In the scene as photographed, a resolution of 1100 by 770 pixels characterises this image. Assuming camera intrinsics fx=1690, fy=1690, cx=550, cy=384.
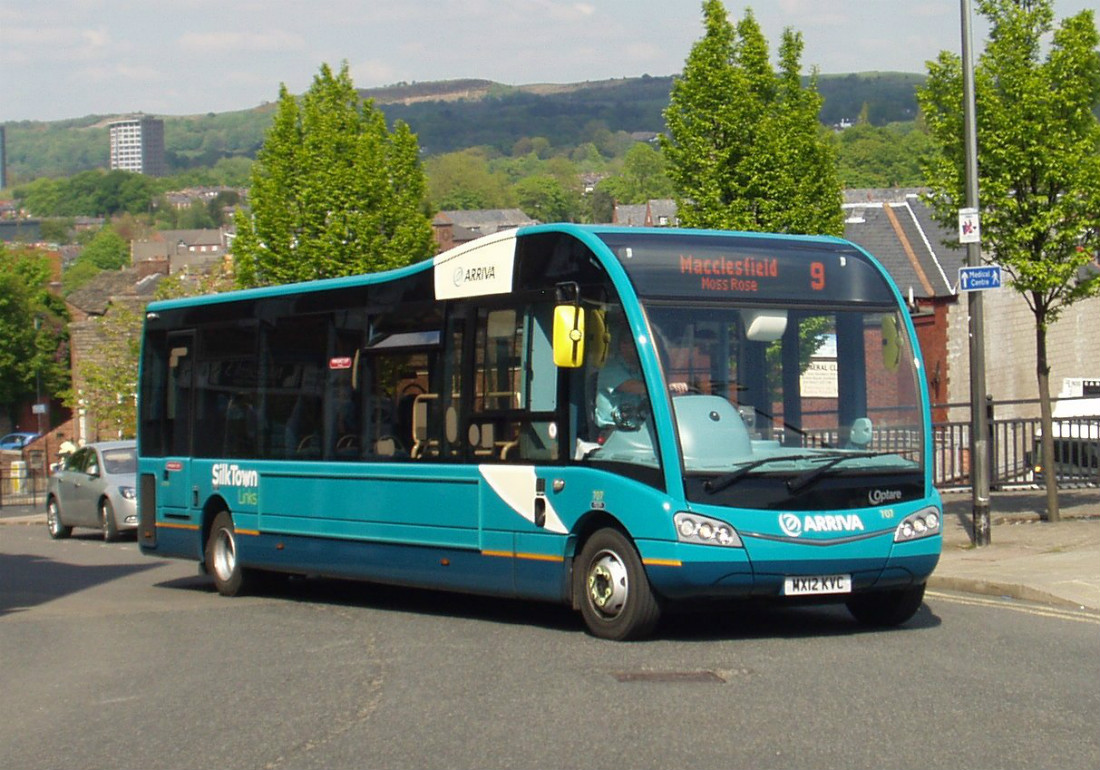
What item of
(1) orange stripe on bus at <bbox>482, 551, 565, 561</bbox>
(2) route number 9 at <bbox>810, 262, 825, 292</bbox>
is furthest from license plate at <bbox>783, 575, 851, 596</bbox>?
(2) route number 9 at <bbox>810, 262, 825, 292</bbox>

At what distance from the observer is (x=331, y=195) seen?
37500 mm

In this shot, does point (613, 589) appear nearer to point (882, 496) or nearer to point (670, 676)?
point (670, 676)

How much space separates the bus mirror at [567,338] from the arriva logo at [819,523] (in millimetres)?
1698

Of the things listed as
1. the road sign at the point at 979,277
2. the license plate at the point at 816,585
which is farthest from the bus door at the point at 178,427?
the road sign at the point at 979,277

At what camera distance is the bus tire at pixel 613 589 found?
1098 cm

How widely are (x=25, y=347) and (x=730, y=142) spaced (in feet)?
243

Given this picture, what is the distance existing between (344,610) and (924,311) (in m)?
5.37

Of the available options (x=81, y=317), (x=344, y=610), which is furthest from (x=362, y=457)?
(x=81, y=317)

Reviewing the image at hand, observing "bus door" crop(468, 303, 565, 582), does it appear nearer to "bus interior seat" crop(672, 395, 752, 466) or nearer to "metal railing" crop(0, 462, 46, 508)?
"bus interior seat" crop(672, 395, 752, 466)

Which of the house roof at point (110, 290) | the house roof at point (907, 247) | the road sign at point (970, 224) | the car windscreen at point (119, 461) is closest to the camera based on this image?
the road sign at point (970, 224)

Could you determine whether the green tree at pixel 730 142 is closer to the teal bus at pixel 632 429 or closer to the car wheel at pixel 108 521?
the car wheel at pixel 108 521

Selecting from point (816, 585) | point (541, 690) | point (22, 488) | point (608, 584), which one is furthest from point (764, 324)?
point (22, 488)

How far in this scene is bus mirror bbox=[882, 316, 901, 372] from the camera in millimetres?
12016

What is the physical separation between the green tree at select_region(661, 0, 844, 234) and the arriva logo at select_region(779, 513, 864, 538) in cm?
1840
